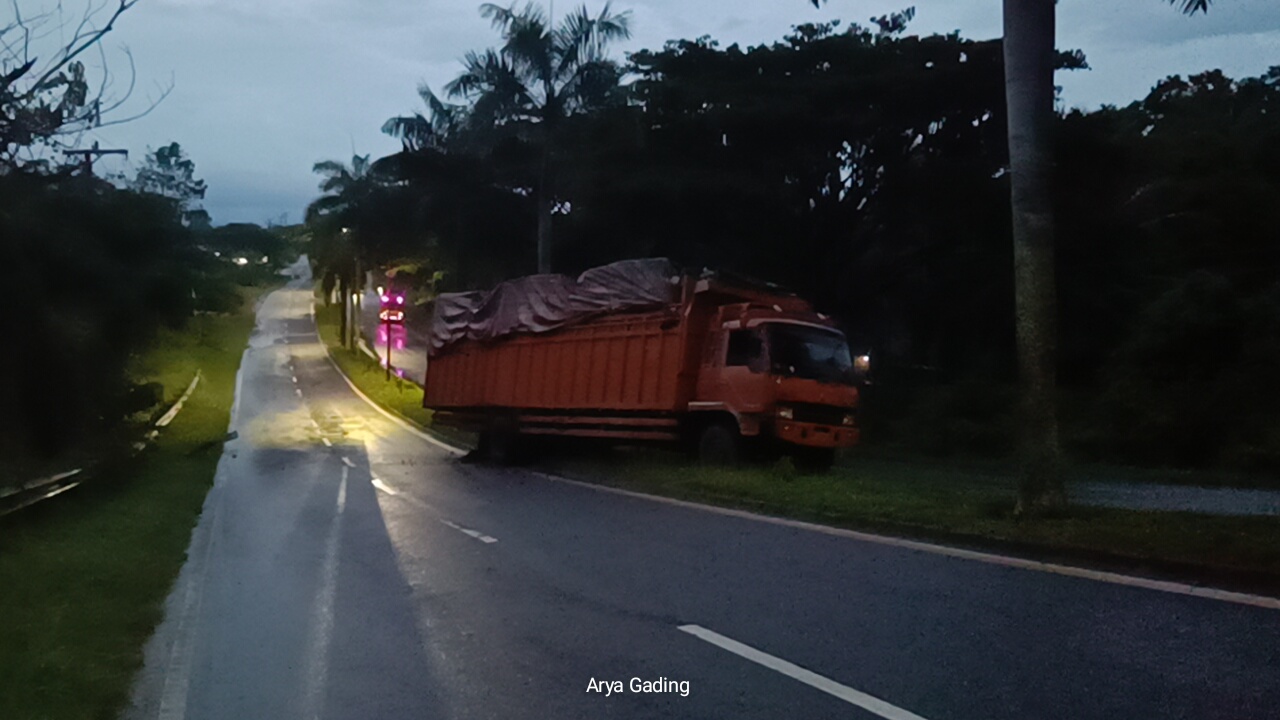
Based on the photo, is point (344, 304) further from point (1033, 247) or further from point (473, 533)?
point (1033, 247)

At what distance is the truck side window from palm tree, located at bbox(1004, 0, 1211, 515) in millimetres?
6741

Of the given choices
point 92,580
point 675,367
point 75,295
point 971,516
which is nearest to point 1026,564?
point 971,516

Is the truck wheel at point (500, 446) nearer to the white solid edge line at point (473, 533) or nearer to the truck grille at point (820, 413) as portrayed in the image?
the truck grille at point (820, 413)

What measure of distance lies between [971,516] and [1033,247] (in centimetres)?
282

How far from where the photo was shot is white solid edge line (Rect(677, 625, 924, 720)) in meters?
6.14

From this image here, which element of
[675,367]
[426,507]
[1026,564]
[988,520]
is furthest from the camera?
[675,367]

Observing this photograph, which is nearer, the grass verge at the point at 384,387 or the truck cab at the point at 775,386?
the truck cab at the point at 775,386

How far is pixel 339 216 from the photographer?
55594mm

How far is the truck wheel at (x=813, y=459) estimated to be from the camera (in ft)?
64.2

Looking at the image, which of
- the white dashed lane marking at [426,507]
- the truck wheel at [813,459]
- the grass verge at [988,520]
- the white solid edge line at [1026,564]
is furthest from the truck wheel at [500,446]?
the white solid edge line at [1026,564]

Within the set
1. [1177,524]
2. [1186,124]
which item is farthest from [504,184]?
[1177,524]

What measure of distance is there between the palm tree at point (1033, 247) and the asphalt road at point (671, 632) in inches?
79.3

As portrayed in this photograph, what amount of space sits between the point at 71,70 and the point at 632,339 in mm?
11355

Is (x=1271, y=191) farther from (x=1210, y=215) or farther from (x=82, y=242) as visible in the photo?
(x=82, y=242)
